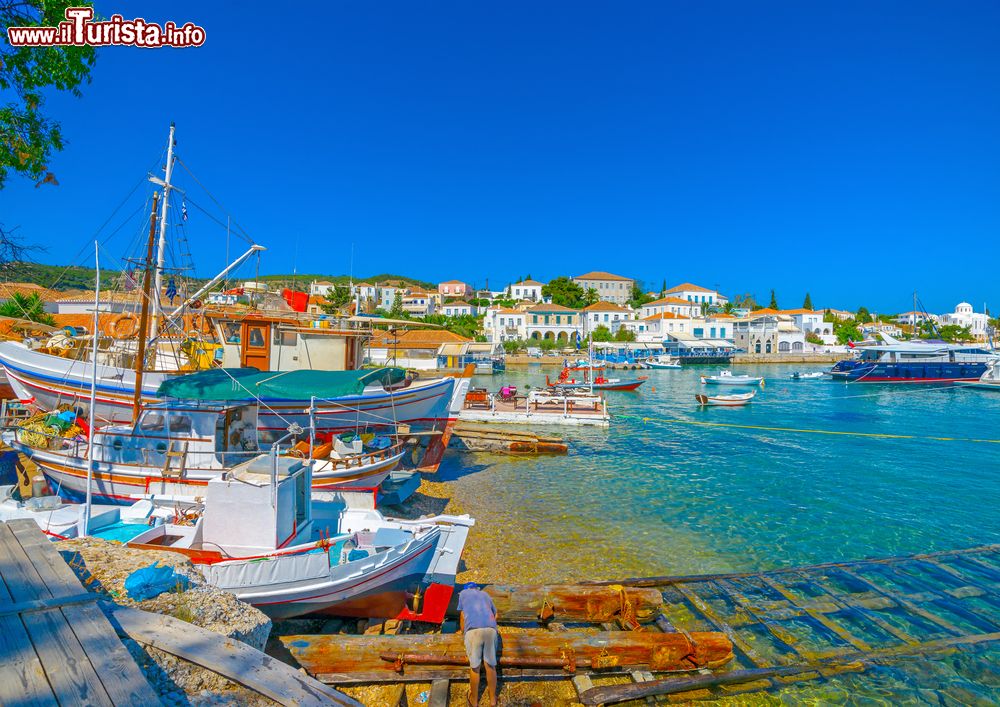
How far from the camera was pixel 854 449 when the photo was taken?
2488 cm

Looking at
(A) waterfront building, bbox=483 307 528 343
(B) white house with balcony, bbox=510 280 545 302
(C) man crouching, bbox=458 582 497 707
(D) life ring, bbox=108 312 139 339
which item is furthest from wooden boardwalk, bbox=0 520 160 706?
(B) white house with balcony, bbox=510 280 545 302

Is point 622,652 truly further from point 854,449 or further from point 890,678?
point 854,449

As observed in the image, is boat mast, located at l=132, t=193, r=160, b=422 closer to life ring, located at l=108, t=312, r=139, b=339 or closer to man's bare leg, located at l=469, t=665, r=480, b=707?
life ring, located at l=108, t=312, r=139, b=339

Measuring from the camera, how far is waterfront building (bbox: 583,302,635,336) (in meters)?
102

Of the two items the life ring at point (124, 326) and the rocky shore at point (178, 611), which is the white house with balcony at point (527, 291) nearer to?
the life ring at point (124, 326)

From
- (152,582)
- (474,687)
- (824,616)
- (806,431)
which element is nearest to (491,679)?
(474,687)

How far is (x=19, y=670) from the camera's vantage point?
3.01 m

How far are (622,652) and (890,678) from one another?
408cm

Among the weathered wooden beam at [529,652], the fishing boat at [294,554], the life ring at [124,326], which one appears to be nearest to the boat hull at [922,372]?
the weathered wooden beam at [529,652]

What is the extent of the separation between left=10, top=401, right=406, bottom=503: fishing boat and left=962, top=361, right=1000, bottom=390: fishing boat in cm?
6549

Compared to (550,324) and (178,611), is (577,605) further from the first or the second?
(550,324)

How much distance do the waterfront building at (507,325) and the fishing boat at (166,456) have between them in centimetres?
8235

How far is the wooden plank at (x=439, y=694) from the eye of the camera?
20.0 ft

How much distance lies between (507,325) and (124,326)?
82.7 m
